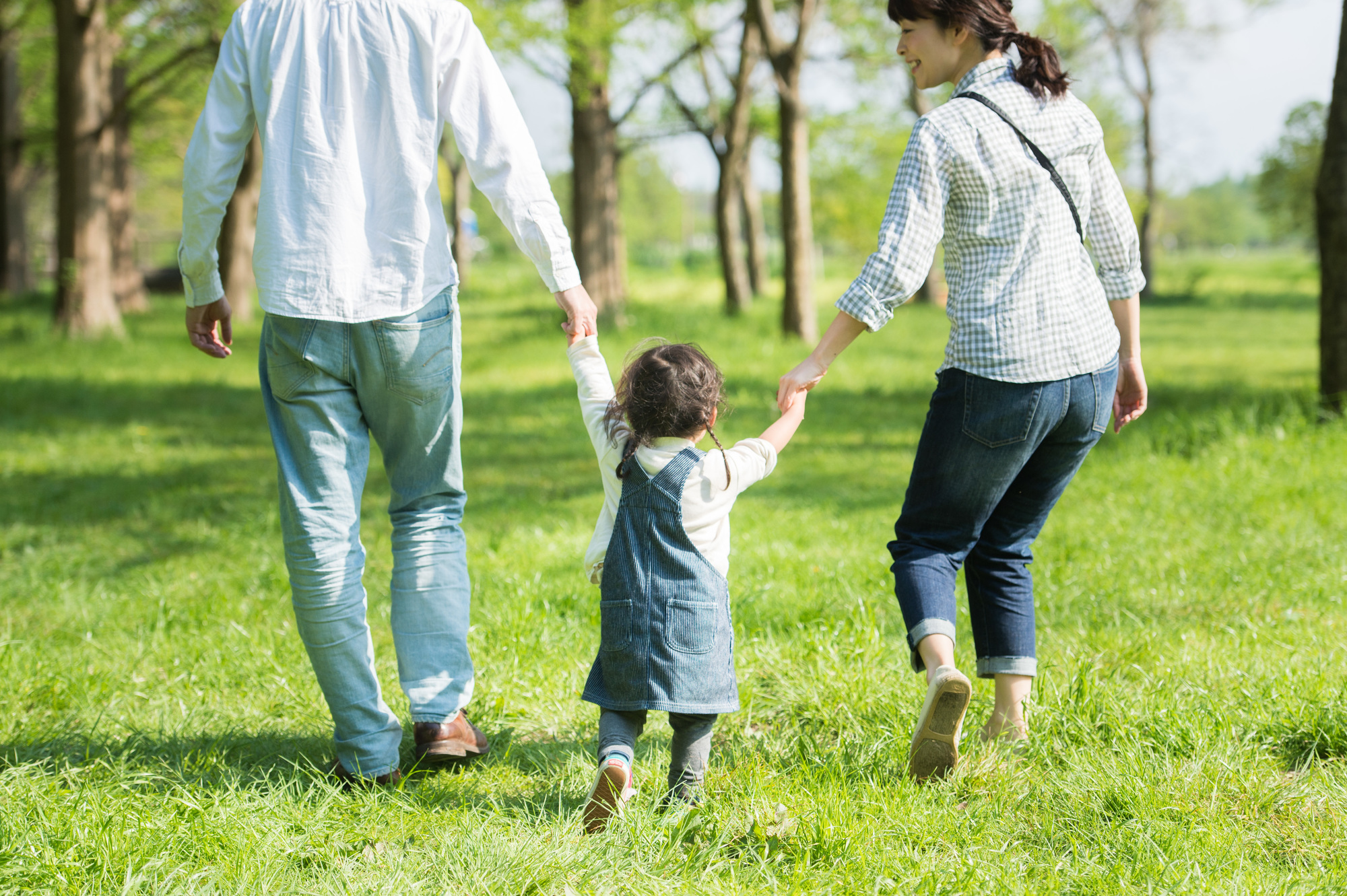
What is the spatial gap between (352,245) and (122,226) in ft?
64.3

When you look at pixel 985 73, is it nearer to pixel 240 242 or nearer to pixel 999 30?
pixel 999 30

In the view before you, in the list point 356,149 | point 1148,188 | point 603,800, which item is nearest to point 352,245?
point 356,149

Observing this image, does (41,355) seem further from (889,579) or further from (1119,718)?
(1119,718)

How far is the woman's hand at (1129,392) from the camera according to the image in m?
2.86

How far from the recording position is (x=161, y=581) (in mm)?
4680

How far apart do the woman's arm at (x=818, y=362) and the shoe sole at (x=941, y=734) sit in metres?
0.67

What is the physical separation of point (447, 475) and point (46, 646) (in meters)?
2.03

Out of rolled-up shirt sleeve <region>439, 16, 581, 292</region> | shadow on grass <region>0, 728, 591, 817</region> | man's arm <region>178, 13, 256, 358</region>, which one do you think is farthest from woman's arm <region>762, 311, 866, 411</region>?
man's arm <region>178, 13, 256, 358</region>

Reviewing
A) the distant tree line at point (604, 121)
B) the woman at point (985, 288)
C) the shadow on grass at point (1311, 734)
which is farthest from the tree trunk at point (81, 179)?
the shadow on grass at point (1311, 734)

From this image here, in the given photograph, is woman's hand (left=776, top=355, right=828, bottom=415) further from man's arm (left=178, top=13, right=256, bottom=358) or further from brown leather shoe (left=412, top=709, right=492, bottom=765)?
man's arm (left=178, top=13, right=256, bottom=358)

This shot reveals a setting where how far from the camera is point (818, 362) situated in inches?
96.2

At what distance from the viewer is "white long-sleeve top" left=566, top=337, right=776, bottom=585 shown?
7.86 feet

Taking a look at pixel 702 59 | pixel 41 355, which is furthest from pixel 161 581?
pixel 702 59

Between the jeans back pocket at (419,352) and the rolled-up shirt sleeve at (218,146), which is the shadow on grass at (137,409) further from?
the jeans back pocket at (419,352)
